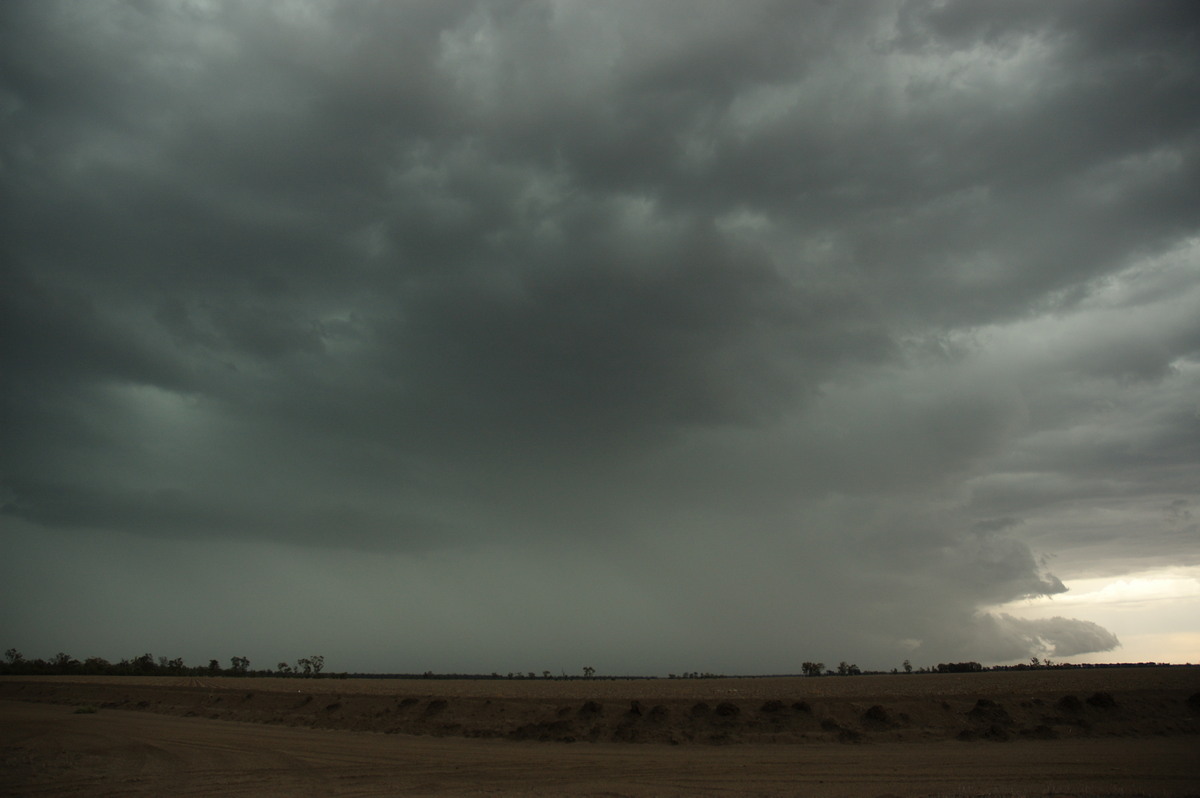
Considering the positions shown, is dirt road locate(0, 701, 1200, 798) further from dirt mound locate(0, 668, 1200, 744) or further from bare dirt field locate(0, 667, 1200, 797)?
dirt mound locate(0, 668, 1200, 744)

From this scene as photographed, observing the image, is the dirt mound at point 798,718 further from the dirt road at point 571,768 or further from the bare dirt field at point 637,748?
the dirt road at point 571,768

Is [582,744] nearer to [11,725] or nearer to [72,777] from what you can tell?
[72,777]

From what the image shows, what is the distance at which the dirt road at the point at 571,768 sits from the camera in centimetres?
2095

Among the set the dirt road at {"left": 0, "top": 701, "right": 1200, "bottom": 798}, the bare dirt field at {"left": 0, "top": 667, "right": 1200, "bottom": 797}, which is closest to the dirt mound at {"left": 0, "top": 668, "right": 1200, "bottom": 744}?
the bare dirt field at {"left": 0, "top": 667, "right": 1200, "bottom": 797}

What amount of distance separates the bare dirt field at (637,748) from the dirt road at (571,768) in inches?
4.8

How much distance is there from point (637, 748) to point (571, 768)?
5276 millimetres

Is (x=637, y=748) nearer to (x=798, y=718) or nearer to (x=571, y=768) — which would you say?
(x=571, y=768)

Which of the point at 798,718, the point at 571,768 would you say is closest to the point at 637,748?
the point at 571,768

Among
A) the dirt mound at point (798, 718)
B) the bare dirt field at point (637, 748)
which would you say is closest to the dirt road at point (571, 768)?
the bare dirt field at point (637, 748)

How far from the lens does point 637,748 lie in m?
29.4

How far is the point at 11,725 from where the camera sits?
1468 inches

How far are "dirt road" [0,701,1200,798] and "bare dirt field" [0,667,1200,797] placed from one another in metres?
0.12

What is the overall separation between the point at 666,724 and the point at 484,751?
8908 millimetres

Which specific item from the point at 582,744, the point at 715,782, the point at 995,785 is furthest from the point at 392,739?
the point at 995,785
